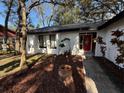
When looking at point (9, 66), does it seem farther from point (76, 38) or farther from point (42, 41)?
point (42, 41)

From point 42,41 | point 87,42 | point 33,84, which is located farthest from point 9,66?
point 42,41

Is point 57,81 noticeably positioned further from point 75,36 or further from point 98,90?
point 75,36

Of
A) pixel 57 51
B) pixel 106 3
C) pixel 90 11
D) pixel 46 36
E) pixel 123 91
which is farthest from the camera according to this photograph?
pixel 90 11

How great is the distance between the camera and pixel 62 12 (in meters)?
43.3

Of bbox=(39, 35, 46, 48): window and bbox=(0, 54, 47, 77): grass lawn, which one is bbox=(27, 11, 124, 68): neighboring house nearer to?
bbox=(39, 35, 46, 48): window

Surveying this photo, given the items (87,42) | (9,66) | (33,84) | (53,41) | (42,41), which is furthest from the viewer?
(42,41)

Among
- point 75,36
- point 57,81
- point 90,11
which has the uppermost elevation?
point 90,11

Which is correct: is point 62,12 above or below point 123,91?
Result: above

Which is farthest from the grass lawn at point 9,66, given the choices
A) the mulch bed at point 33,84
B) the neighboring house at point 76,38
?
the neighboring house at point 76,38

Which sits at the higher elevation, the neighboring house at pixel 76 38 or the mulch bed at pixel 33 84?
the neighboring house at pixel 76 38

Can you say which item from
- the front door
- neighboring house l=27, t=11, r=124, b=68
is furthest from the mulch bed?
the front door

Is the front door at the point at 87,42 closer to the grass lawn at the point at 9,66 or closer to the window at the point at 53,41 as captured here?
the window at the point at 53,41

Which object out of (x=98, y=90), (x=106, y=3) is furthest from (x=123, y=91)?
(x=106, y=3)

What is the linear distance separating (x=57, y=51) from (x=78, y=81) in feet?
44.6
